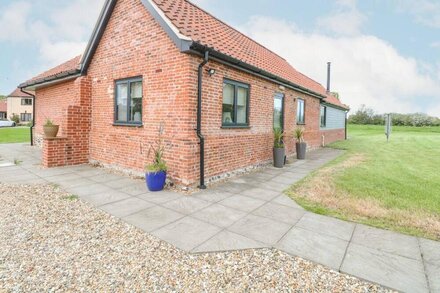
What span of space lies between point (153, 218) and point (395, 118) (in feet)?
182

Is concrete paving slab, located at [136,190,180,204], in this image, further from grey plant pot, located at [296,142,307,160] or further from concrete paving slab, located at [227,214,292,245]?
grey plant pot, located at [296,142,307,160]

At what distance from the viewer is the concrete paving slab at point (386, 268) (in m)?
2.69

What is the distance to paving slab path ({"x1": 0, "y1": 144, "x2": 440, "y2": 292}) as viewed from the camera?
3.01 meters

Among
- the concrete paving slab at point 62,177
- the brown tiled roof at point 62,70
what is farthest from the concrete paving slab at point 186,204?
the brown tiled roof at point 62,70

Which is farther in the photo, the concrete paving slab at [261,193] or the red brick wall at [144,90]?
the red brick wall at [144,90]

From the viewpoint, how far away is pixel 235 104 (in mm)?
7578

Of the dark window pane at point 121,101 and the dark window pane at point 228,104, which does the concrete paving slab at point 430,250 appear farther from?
the dark window pane at point 121,101

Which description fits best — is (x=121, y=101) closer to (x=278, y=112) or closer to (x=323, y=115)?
(x=278, y=112)

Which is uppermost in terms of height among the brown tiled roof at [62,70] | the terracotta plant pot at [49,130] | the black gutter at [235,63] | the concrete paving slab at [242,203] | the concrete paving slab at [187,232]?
the brown tiled roof at [62,70]

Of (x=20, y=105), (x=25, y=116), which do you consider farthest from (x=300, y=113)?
(x=20, y=105)

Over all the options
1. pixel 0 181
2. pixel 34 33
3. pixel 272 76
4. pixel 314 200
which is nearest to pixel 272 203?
pixel 314 200

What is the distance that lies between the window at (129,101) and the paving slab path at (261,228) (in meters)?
2.01

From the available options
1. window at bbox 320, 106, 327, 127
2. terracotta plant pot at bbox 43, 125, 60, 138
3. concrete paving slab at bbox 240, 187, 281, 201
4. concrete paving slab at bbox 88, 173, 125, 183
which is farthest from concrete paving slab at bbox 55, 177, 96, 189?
window at bbox 320, 106, 327, 127

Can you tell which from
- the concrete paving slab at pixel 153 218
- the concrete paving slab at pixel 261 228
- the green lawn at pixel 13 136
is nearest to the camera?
the concrete paving slab at pixel 261 228
